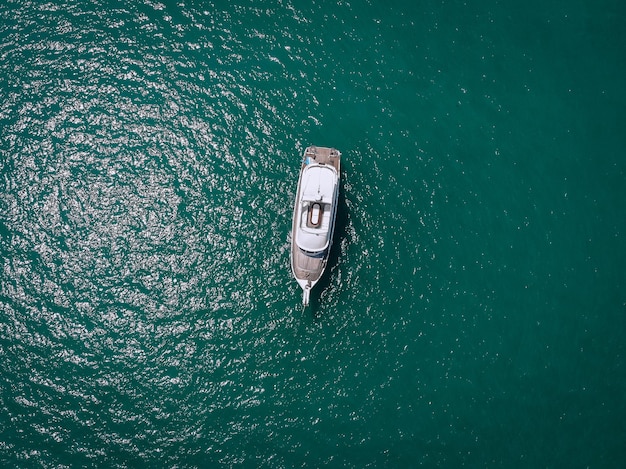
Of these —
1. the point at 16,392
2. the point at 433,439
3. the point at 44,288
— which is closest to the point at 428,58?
the point at 433,439

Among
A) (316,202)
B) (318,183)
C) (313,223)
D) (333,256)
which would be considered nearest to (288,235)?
(313,223)

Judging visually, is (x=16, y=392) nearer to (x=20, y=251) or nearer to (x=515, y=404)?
(x=20, y=251)

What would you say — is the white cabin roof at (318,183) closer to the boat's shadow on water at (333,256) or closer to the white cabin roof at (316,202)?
the white cabin roof at (316,202)

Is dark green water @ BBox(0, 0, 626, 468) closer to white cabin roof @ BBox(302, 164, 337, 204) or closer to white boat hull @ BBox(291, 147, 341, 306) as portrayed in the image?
white boat hull @ BBox(291, 147, 341, 306)

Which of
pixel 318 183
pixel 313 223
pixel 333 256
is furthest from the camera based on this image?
pixel 333 256

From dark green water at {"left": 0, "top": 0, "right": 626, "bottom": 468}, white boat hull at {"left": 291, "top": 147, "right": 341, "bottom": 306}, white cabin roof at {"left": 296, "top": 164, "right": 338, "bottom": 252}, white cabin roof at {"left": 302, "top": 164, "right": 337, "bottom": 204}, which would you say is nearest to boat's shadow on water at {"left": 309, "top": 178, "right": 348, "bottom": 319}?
dark green water at {"left": 0, "top": 0, "right": 626, "bottom": 468}

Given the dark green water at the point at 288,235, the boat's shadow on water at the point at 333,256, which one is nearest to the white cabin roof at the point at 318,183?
the boat's shadow on water at the point at 333,256

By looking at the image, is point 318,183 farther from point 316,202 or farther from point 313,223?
point 313,223
